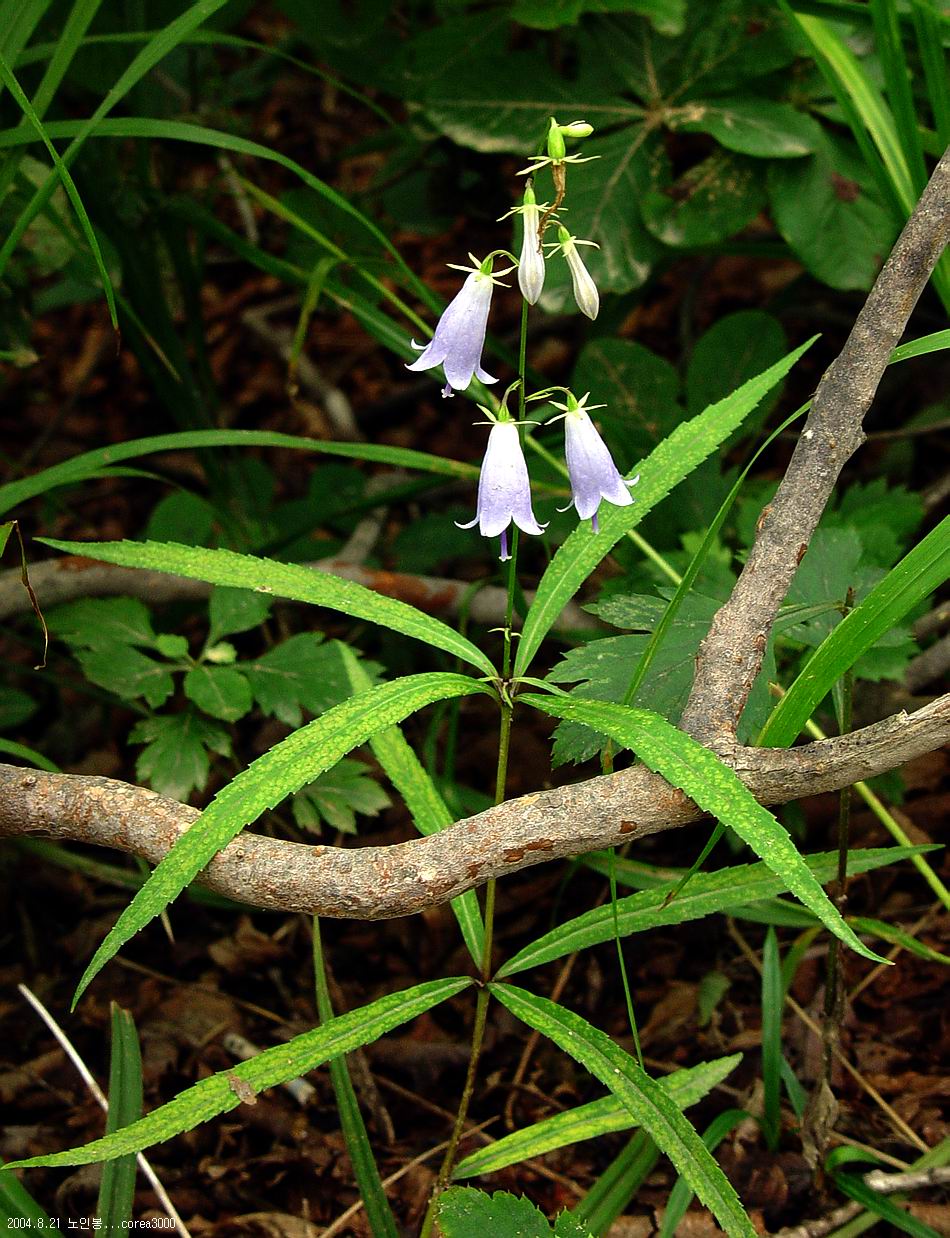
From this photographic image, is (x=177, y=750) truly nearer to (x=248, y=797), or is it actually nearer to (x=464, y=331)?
(x=248, y=797)

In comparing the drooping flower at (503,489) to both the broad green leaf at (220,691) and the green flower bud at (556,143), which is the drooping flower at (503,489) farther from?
the broad green leaf at (220,691)

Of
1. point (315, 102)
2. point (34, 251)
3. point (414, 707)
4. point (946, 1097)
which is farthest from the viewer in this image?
point (315, 102)

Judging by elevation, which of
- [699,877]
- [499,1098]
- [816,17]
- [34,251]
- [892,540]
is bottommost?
[499,1098]

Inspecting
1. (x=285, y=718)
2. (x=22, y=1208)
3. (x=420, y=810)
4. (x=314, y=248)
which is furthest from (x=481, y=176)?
(x=22, y=1208)

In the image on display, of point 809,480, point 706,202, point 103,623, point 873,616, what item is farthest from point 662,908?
point 706,202

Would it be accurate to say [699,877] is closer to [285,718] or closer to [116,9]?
[285,718]

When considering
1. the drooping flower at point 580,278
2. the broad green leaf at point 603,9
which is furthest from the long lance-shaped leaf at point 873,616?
the broad green leaf at point 603,9

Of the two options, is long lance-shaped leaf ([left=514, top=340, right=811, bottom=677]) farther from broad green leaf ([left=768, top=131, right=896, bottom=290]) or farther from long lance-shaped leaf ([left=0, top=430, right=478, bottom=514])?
broad green leaf ([left=768, top=131, right=896, bottom=290])
